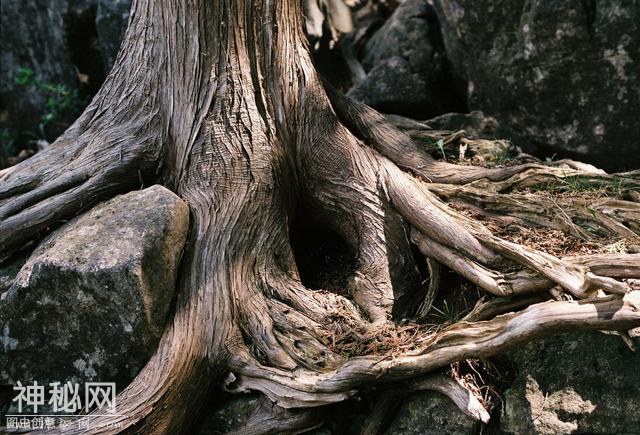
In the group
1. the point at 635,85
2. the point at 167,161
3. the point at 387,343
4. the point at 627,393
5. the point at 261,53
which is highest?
the point at 261,53

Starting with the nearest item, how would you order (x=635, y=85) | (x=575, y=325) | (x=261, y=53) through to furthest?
(x=575, y=325) → (x=261, y=53) → (x=635, y=85)

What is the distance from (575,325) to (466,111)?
4453 millimetres

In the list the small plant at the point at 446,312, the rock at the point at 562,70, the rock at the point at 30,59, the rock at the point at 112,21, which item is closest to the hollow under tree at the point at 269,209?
the small plant at the point at 446,312

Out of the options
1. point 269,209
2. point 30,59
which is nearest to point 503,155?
point 269,209

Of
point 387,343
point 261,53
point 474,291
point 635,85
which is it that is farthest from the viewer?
point 635,85

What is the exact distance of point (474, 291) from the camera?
4.67m

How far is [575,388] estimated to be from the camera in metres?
4.07

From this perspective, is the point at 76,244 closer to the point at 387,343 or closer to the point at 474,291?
the point at 387,343

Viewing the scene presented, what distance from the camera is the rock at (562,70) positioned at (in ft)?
20.7

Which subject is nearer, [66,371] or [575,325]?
[575,325]

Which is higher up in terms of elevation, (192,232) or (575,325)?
(192,232)

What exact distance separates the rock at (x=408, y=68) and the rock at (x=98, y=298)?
3469 millimetres

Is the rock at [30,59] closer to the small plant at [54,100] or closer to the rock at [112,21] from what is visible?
the small plant at [54,100]

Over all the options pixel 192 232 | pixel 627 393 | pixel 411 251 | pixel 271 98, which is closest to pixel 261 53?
pixel 271 98
